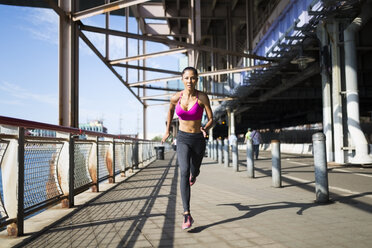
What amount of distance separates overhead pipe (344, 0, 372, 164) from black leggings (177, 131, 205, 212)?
32.3 feet

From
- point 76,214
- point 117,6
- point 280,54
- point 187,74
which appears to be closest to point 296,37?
point 280,54

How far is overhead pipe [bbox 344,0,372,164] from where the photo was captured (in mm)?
12094

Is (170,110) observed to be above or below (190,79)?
below

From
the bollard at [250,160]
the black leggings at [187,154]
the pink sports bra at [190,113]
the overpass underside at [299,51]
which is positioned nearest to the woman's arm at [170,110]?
the pink sports bra at [190,113]

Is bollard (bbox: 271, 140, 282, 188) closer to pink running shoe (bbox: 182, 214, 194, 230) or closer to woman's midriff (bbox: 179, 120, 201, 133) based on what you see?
woman's midriff (bbox: 179, 120, 201, 133)

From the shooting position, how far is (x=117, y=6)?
1054 cm

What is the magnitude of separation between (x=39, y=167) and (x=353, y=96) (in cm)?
1149

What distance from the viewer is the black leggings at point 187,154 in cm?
407

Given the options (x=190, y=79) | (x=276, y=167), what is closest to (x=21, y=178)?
(x=190, y=79)

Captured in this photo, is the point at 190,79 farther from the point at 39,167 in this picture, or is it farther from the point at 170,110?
the point at 39,167

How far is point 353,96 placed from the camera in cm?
1255

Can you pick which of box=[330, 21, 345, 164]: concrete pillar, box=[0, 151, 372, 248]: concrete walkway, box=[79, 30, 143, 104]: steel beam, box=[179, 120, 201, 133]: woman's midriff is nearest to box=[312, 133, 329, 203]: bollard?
box=[0, 151, 372, 248]: concrete walkway

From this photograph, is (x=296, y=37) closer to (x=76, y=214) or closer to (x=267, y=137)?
(x=76, y=214)

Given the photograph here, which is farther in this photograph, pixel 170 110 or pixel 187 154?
pixel 170 110
